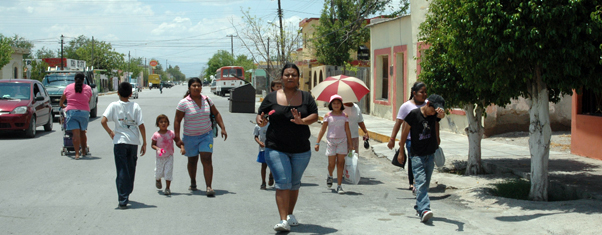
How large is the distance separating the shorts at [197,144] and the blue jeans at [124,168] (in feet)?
2.52

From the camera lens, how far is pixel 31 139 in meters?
14.3

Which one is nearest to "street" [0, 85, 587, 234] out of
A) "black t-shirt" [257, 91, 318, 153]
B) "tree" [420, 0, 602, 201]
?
"black t-shirt" [257, 91, 318, 153]

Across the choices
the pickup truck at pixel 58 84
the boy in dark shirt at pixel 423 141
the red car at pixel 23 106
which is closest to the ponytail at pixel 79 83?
the red car at pixel 23 106

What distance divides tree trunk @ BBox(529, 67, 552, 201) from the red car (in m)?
12.5

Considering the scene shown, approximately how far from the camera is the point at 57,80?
22.0m

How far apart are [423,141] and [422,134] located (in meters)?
0.08

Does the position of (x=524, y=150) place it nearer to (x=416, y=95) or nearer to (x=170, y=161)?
(x=416, y=95)

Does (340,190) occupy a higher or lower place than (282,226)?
lower

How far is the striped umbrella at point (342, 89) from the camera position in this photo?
8938mm

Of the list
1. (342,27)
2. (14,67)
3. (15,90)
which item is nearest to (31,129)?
(15,90)

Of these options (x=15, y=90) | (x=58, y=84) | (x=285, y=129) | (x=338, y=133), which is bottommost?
(x=338, y=133)

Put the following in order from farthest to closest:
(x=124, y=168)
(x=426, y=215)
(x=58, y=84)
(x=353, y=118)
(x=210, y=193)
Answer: (x=58, y=84) < (x=353, y=118) < (x=210, y=193) < (x=124, y=168) < (x=426, y=215)

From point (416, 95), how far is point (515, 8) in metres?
1.53

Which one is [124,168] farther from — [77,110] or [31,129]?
[31,129]
